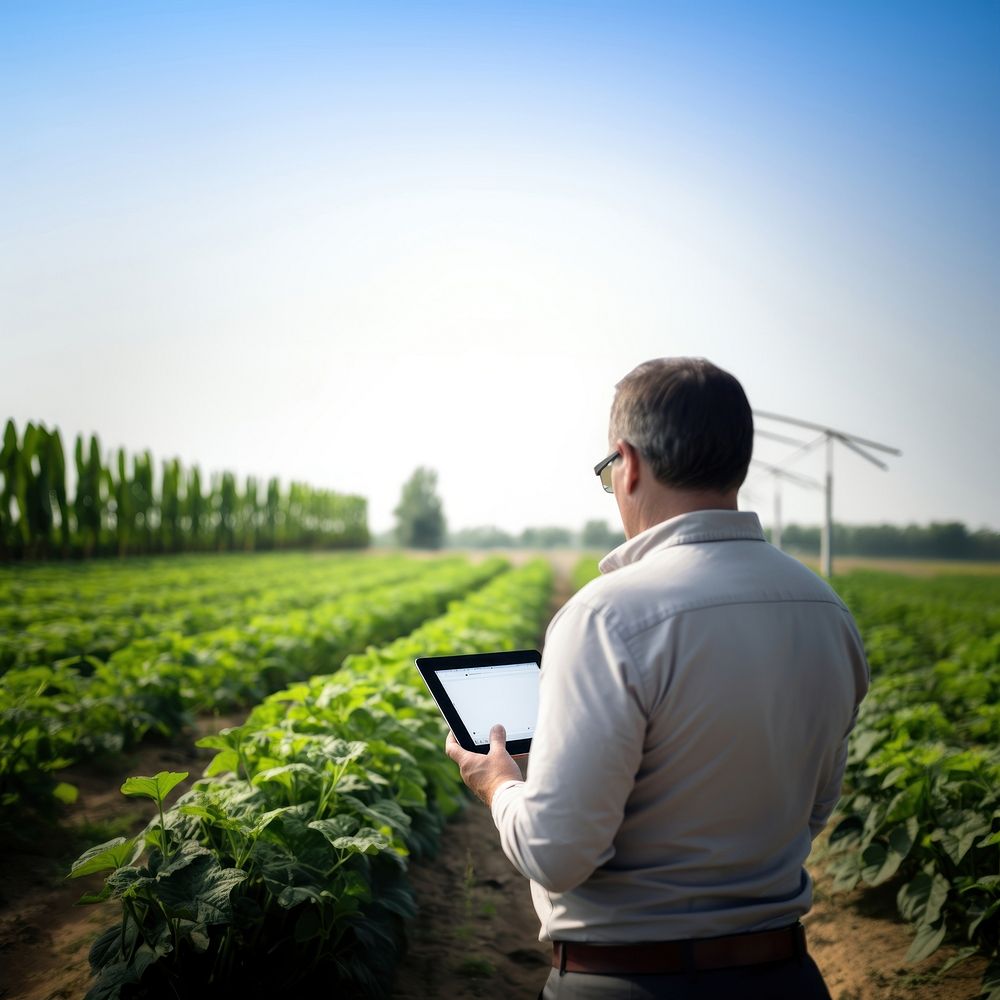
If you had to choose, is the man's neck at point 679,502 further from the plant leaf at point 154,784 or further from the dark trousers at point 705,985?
the plant leaf at point 154,784

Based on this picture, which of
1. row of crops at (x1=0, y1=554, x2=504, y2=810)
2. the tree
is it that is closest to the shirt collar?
row of crops at (x1=0, y1=554, x2=504, y2=810)

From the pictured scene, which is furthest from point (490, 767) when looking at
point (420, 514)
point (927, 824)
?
point (420, 514)

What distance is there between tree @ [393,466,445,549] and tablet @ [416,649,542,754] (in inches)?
3014

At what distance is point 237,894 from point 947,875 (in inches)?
120

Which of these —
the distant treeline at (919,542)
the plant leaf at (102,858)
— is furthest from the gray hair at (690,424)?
the distant treeline at (919,542)

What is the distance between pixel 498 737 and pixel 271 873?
4.39ft

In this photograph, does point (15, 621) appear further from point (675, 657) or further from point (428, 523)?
point (428, 523)

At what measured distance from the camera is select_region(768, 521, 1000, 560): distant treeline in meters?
48.4

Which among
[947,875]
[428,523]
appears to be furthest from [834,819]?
[428,523]

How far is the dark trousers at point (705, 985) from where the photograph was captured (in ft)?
4.37

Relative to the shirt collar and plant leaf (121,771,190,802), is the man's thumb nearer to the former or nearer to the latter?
the shirt collar

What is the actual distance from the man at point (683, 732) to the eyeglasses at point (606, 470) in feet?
0.13

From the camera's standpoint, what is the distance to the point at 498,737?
1.67 m

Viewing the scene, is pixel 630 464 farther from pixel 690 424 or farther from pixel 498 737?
pixel 498 737
